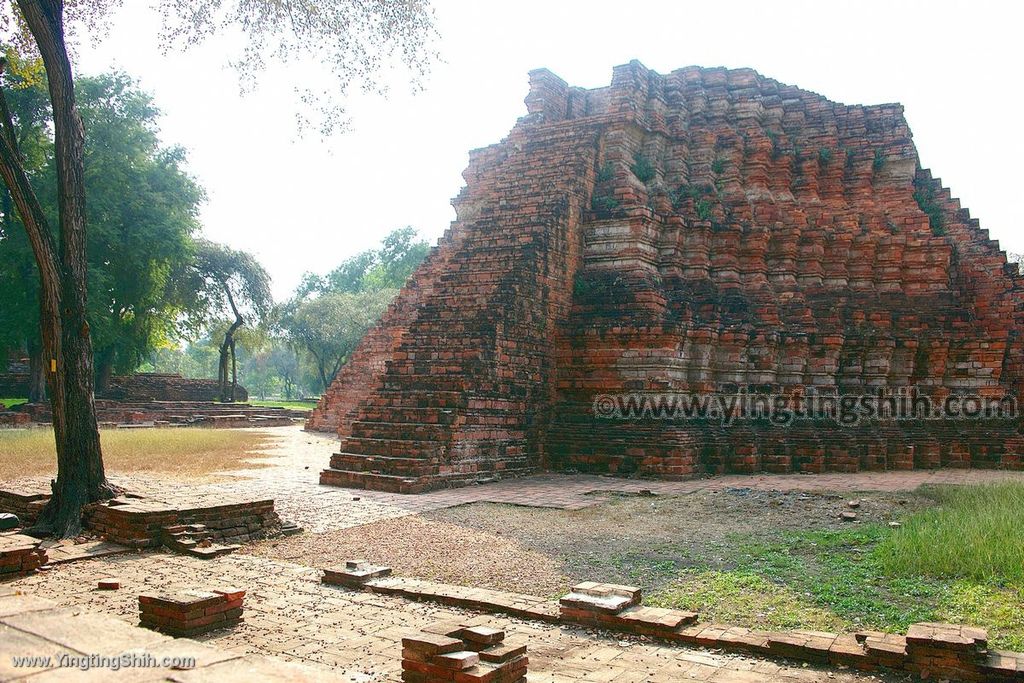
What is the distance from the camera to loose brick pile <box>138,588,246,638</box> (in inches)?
178

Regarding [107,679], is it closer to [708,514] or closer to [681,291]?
[708,514]

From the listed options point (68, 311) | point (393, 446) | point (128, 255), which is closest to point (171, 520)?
point (68, 311)

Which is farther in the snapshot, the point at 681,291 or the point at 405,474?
the point at 681,291

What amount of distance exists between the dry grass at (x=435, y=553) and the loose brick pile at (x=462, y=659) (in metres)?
1.72

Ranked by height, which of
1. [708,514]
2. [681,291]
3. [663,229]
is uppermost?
[663,229]

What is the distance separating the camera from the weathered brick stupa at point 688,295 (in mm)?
11359

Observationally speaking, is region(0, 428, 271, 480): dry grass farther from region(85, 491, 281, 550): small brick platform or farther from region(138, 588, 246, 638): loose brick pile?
region(138, 588, 246, 638): loose brick pile

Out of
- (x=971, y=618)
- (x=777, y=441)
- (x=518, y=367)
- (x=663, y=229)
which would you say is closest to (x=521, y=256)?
(x=518, y=367)

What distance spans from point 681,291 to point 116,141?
70.3 ft

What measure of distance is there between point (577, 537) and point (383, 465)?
362cm

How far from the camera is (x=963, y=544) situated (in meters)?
6.04

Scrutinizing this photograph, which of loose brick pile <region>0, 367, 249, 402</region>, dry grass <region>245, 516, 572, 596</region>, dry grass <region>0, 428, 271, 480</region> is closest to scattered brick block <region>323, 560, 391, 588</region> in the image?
dry grass <region>245, 516, 572, 596</region>

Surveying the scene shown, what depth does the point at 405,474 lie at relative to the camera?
10.1 metres

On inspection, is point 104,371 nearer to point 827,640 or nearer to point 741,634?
point 741,634
